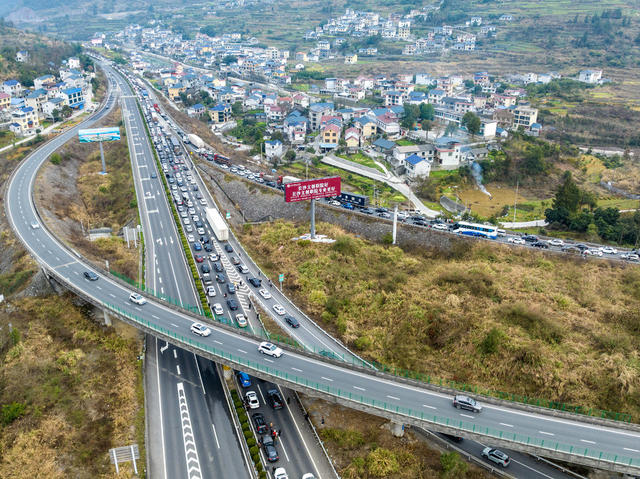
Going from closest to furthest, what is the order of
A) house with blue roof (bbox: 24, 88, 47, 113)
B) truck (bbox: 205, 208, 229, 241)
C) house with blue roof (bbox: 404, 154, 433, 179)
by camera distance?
truck (bbox: 205, 208, 229, 241) → house with blue roof (bbox: 404, 154, 433, 179) → house with blue roof (bbox: 24, 88, 47, 113)

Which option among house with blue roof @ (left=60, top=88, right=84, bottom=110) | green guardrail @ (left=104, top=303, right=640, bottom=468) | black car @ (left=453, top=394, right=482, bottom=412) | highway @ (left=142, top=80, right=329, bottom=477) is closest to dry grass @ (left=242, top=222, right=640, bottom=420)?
highway @ (left=142, top=80, right=329, bottom=477)

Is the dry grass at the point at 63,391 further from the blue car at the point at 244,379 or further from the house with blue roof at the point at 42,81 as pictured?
the house with blue roof at the point at 42,81

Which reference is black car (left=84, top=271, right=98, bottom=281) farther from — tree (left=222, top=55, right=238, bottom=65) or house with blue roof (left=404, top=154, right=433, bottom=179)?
tree (left=222, top=55, right=238, bottom=65)

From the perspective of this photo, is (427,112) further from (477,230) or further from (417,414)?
(417,414)

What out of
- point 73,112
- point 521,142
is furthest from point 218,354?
point 73,112

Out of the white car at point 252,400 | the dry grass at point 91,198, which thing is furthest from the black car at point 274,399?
the dry grass at point 91,198
